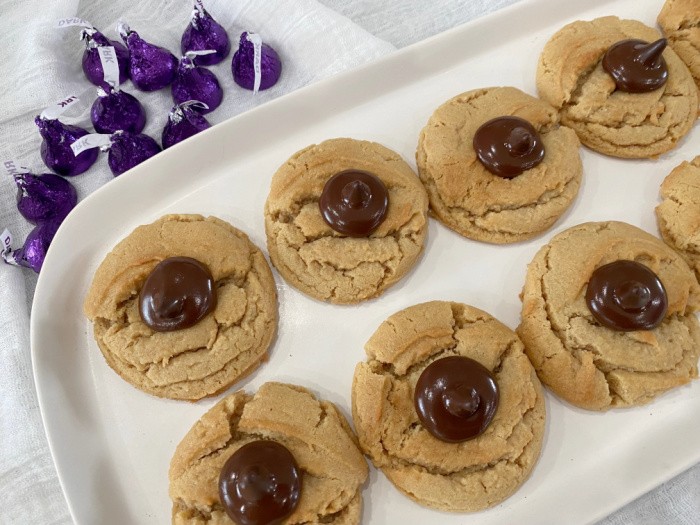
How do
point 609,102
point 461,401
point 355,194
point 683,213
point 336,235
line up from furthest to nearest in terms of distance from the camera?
point 609,102
point 683,213
point 336,235
point 355,194
point 461,401

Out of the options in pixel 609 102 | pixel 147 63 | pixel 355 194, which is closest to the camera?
pixel 355 194

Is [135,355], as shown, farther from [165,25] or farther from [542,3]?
[542,3]

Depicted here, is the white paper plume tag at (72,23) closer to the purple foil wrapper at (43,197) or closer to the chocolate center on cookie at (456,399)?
the purple foil wrapper at (43,197)

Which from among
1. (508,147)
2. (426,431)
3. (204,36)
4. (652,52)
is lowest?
(426,431)

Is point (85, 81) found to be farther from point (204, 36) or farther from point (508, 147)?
point (508, 147)

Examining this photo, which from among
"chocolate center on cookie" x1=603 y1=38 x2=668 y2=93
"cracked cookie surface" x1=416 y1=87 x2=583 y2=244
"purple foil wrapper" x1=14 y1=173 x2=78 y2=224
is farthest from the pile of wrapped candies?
"chocolate center on cookie" x1=603 y1=38 x2=668 y2=93

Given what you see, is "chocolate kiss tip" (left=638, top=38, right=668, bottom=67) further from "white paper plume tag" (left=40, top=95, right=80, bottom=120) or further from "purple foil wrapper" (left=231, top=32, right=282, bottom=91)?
"white paper plume tag" (left=40, top=95, right=80, bottom=120)

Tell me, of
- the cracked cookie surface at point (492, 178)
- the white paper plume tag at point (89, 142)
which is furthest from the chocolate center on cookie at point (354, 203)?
the white paper plume tag at point (89, 142)

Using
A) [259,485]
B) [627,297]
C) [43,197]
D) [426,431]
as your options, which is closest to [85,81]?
[43,197]

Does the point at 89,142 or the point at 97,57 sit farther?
the point at 97,57
